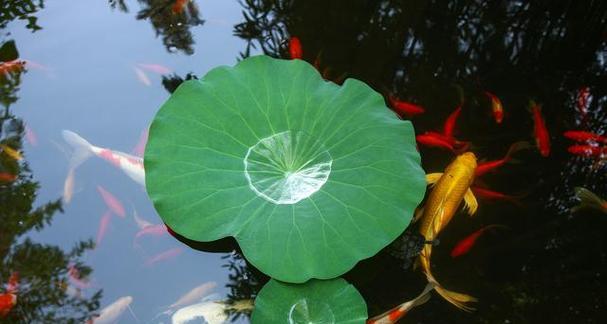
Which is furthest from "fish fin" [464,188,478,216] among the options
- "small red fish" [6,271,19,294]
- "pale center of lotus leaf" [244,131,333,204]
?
"small red fish" [6,271,19,294]

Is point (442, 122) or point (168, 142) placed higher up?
point (168, 142)

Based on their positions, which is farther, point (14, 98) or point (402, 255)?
point (14, 98)

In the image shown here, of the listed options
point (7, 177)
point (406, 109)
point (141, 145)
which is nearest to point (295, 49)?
point (406, 109)

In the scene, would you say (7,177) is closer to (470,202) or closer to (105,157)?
(105,157)

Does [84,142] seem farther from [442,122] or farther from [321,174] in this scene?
[442,122]

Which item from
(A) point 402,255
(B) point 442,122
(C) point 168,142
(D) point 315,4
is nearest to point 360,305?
(A) point 402,255

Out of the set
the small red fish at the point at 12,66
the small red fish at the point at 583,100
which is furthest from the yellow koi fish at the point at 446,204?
the small red fish at the point at 12,66

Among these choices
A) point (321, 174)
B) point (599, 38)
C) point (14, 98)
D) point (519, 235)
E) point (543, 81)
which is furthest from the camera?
point (599, 38)
